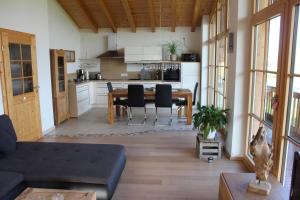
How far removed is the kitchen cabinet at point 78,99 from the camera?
6730 millimetres

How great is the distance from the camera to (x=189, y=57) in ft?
26.2

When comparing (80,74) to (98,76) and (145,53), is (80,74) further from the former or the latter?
(145,53)

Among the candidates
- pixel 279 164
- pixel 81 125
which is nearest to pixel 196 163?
pixel 279 164

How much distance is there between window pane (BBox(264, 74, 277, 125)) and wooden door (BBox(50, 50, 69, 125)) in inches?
182

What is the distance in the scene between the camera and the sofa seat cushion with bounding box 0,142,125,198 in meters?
2.55

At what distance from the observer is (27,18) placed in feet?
14.9

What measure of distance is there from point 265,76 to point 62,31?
19.3ft

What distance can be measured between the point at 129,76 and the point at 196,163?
17.8ft

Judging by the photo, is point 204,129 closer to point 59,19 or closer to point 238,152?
point 238,152

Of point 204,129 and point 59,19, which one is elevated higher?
point 59,19

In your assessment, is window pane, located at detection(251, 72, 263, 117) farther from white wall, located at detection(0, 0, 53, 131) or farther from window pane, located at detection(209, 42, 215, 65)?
white wall, located at detection(0, 0, 53, 131)

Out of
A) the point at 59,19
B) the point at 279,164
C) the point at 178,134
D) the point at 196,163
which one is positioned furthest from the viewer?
the point at 59,19

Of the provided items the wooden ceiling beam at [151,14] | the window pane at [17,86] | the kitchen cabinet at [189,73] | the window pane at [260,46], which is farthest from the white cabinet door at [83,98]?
the window pane at [260,46]

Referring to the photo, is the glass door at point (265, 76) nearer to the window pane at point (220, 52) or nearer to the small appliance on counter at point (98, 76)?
the window pane at point (220, 52)
